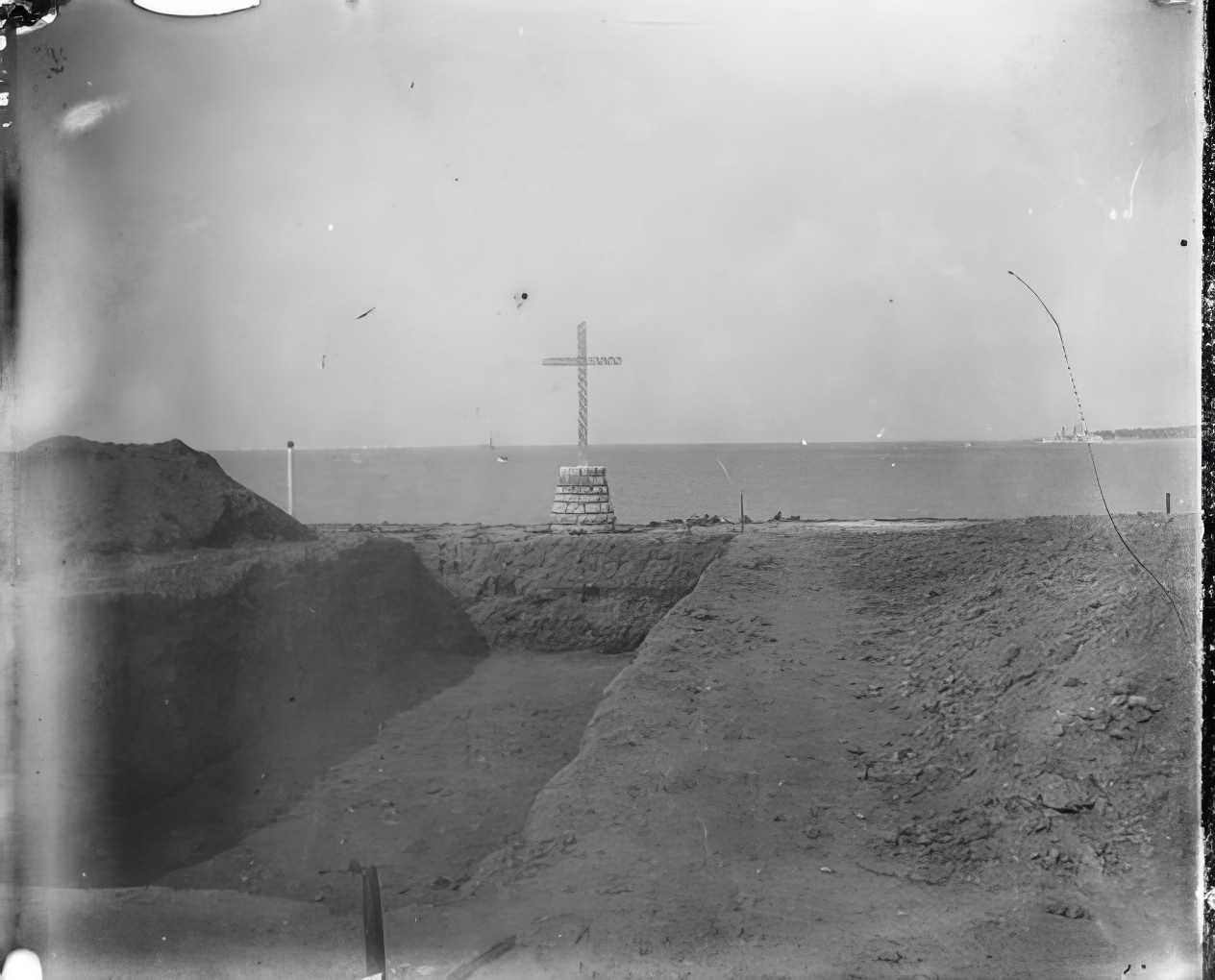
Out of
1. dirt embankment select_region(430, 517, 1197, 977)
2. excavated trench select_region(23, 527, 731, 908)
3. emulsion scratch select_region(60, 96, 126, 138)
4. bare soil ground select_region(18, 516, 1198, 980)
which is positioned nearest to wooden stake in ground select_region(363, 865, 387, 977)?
bare soil ground select_region(18, 516, 1198, 980)

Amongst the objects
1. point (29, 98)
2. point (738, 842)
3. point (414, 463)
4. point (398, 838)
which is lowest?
point (398, 838)

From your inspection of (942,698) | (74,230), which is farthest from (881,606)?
(74,230)

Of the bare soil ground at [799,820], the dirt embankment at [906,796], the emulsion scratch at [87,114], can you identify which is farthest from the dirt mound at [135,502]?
the dirt embankment at [906,796]

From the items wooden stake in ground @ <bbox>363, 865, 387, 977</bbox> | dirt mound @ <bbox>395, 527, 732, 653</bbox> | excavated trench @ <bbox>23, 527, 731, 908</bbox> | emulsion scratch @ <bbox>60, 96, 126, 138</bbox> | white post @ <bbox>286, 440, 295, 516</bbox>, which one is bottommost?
dirt mound @ <bbox>395, 527, 732, 653</bbox>

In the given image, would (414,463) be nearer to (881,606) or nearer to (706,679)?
(706,679)

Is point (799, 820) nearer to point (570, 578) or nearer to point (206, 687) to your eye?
point (206, 687)

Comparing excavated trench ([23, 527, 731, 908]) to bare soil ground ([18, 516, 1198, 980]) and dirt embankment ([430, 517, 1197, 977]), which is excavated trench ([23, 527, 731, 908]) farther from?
dirt embankment ([430, 517, 1197, 977])
